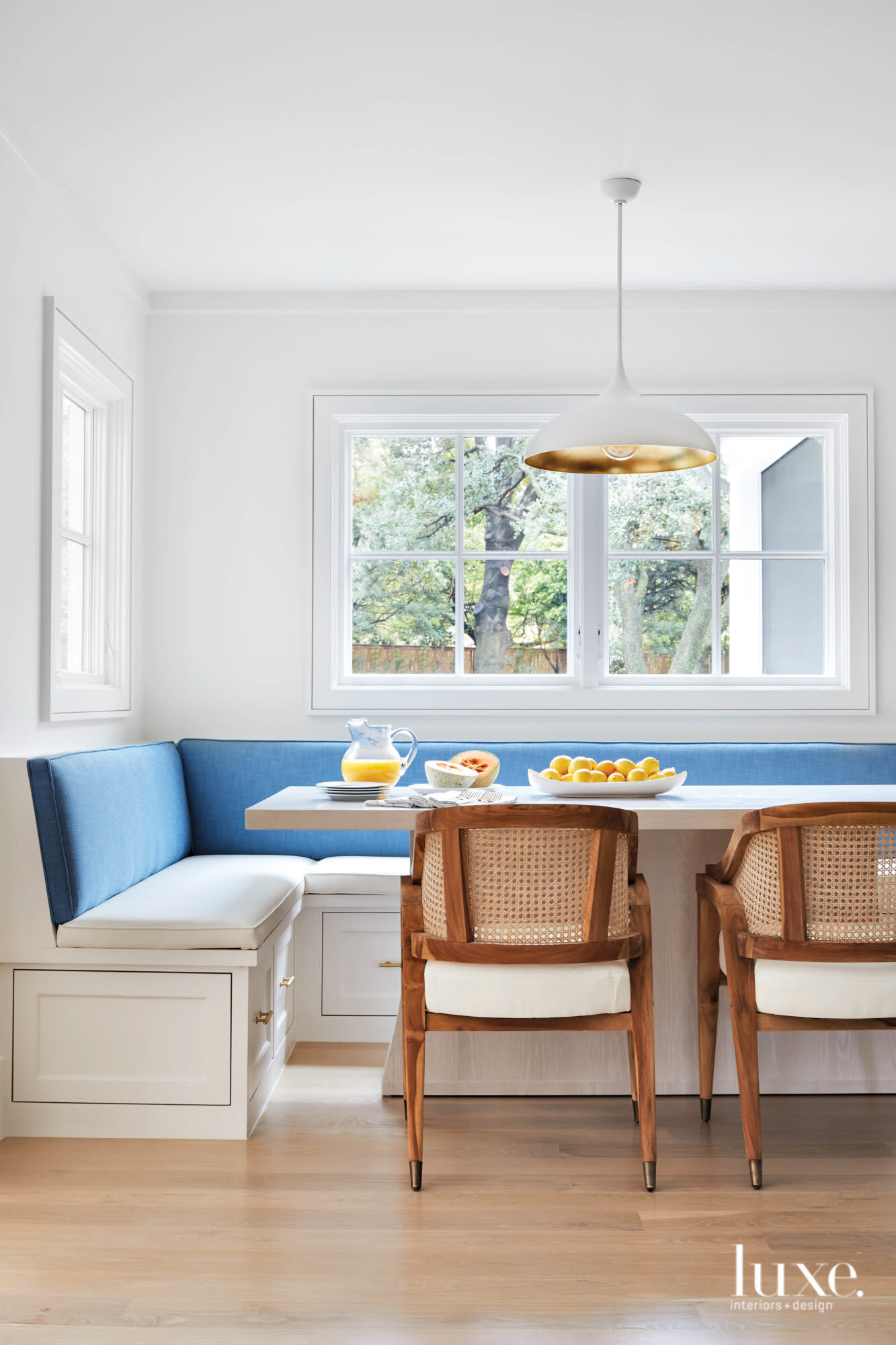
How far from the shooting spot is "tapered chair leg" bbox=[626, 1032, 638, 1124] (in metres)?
2.46

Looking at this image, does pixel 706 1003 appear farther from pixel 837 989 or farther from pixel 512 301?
pixel 512 301

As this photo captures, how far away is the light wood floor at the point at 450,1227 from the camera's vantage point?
1721mm

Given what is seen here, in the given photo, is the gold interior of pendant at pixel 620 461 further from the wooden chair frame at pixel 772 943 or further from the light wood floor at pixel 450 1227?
the light wood floor at pixel 450 1227

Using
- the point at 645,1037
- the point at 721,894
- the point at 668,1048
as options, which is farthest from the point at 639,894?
the point at 668,1048

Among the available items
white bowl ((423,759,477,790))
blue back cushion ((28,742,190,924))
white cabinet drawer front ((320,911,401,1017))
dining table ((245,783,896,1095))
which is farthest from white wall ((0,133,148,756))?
white bowl ((423,759,477,790))

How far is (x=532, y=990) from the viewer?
83.9 inches

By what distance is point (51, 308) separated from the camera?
310cm

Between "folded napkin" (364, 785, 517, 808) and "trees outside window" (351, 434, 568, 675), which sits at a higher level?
"trees outside window" (351, 434, 568, 675)

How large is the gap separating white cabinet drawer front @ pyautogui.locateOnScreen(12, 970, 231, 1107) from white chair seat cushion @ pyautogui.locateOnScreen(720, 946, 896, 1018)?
1.29 meters

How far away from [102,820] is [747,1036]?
5.53 ft

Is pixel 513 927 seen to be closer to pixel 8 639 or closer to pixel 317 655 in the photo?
pixel 8 639

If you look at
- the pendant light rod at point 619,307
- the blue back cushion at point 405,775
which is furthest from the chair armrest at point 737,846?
the blue back cushion at point 405,775

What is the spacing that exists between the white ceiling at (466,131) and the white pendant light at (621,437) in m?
0.61

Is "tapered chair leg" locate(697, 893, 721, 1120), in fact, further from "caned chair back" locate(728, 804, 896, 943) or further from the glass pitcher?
the glass pitcher
